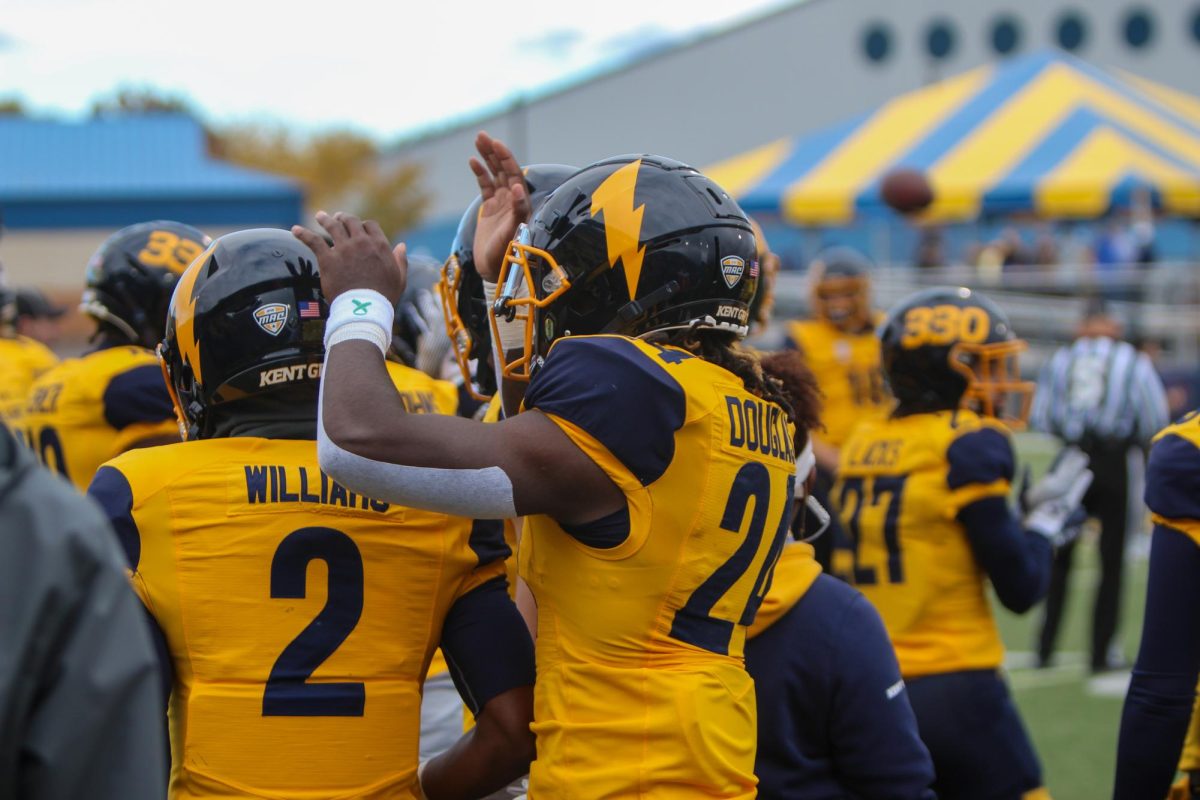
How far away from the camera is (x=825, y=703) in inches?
111

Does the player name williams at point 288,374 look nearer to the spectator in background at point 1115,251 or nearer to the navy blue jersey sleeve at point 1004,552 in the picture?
the navy blue jersey sleeve at point 1004,552

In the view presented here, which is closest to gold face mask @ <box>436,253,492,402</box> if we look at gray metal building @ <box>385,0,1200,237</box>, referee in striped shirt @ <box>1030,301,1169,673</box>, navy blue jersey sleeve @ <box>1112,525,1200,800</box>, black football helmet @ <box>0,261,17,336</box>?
navy blue jersey sleeve @ <box>1112,525,1200,800</box>

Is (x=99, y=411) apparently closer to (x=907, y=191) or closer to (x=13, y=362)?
(x=13, y=362)

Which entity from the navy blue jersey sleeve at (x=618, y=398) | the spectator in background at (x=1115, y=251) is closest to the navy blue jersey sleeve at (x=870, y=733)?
the navy blue jersey sleeve at (x=618, y=398)

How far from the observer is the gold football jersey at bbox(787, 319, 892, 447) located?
24.7 feet

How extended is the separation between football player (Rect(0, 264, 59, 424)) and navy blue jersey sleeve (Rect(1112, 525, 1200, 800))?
3975 mm

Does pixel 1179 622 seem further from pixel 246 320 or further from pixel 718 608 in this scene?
pixel 246 320

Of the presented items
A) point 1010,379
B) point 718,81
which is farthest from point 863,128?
point 1010,379

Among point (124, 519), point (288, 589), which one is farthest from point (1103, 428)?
point (124, 519)

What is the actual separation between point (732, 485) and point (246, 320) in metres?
0.89

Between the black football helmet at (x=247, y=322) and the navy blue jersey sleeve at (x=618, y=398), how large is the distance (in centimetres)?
50

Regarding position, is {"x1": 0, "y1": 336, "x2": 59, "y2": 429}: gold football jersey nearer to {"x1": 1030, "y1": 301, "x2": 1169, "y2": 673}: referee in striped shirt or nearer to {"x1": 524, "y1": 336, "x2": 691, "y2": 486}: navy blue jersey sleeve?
{"x1": 524, "y1": 336, "x2": 691, "y2": 486}: navy blue jersey sleeve

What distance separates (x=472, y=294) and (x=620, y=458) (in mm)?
1191

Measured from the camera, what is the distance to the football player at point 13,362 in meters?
5.68
